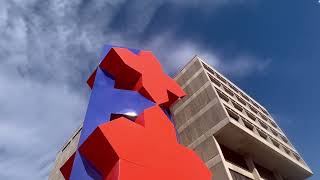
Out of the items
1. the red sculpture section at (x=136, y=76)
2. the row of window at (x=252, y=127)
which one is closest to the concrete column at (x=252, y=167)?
the row of window at (x=252, y=127)

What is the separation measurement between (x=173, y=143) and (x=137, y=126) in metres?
1.33

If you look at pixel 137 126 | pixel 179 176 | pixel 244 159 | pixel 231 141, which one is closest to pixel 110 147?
pixel 137 126

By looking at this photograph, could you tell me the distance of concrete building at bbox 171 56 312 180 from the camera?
21.4 m

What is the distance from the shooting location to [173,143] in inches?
329

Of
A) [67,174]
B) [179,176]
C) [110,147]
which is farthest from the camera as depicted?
[67,174]

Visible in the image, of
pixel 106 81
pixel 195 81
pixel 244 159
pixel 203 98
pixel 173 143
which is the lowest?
pixel 173 143

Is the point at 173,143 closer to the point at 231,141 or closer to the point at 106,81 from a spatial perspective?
the point at 106,81

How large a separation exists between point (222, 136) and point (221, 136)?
94 mm

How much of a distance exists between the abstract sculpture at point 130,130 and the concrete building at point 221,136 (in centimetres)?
1171

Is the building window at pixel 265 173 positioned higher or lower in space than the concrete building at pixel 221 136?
lower

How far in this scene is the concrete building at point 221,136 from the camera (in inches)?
842

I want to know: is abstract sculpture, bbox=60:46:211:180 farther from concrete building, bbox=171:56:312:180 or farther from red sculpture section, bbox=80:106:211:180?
concrete building, bbox=171:56:312:180

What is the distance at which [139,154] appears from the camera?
7.08m

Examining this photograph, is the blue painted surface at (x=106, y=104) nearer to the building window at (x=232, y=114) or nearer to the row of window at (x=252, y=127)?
the building window at (x=232, y=114)
